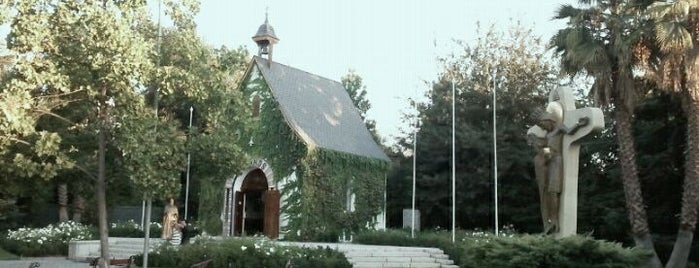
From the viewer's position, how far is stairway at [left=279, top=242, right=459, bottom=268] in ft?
63.3

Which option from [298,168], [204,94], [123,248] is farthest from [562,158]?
[123,248]

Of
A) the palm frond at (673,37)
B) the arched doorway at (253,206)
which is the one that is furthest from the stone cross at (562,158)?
the arched doorway at (253,206)

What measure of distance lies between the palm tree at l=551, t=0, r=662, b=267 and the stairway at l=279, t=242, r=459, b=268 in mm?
6270

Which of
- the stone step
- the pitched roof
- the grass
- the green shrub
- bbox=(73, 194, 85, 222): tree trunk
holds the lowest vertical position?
the grass

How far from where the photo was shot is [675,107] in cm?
2405

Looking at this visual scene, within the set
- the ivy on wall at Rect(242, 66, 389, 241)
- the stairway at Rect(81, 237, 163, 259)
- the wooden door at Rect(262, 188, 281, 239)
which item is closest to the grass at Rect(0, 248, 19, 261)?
the stairway at Rect(81, 237, 163, 259)

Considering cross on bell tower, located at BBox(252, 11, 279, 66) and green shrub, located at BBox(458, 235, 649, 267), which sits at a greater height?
cross on bell tower, located at BBox(252, 11, 279, 66)

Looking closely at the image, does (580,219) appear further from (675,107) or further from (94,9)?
(94,9)

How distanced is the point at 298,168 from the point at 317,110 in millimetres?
4045

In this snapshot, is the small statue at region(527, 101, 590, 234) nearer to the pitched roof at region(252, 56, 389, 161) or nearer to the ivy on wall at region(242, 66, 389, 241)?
the ivy on wall at region(242, 66, 389, 241)

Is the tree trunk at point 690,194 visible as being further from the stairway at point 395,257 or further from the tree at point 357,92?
the tree at point 357,92

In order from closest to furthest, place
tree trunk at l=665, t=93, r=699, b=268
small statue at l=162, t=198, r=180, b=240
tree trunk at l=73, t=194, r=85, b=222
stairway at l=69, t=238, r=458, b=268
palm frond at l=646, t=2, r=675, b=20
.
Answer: stairway at l=69, t=238, r=458, b=268
palm frond at l=646, t=2, r=675, b=20
tree trunk at l=665, t=93, r=699, b=268
small statue at l=162, t=198, r=180, b=240
tree trunk at l=73, t=194, r=85, b=222

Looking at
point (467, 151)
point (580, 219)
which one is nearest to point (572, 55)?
point (580, 219)

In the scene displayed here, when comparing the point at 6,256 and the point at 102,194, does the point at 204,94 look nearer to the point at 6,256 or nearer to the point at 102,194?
the point at 102,194
